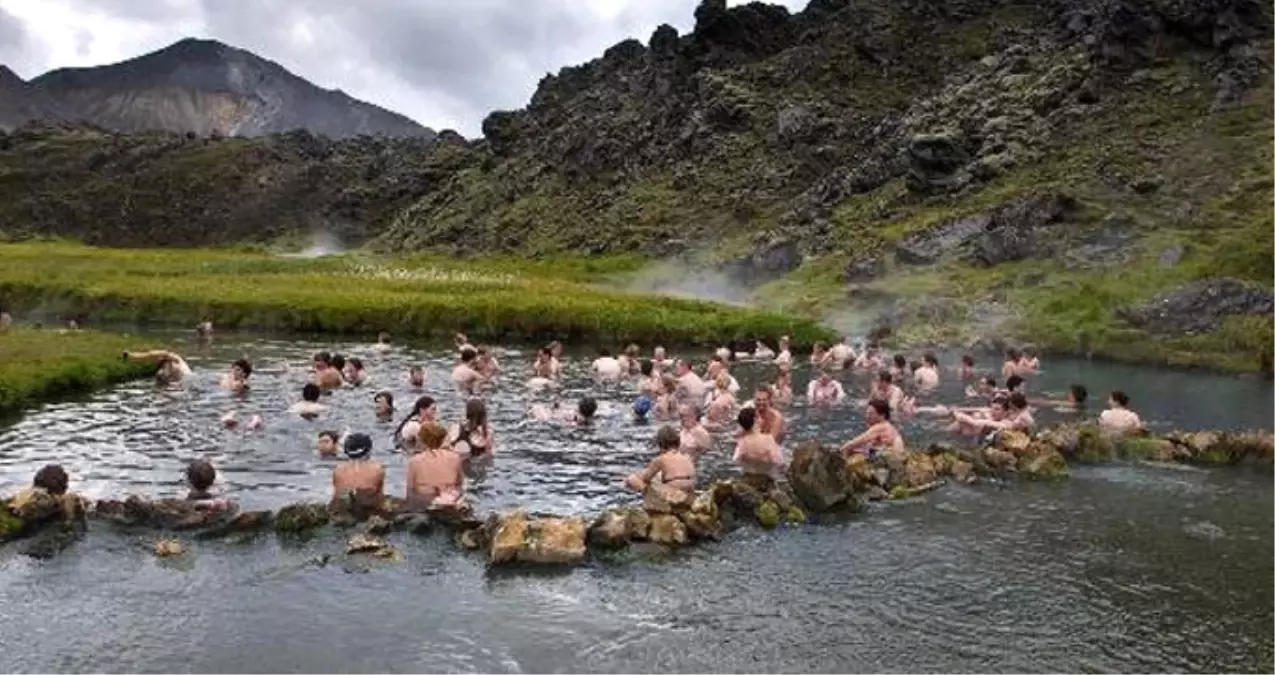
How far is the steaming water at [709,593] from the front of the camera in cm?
1603

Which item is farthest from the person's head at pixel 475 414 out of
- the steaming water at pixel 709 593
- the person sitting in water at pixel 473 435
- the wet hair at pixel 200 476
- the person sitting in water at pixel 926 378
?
the person sitting in water at pixel 926 378

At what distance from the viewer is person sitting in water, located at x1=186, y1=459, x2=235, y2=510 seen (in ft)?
70.7

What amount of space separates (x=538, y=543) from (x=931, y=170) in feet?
265

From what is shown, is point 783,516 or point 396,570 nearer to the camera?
point 396,570

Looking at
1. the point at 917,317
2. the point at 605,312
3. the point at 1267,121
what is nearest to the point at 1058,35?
the point at 1267,121

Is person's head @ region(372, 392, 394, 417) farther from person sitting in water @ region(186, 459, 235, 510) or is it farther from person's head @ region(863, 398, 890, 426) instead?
person's head @ region(863, 398, 890, 426)

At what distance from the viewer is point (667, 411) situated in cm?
3459

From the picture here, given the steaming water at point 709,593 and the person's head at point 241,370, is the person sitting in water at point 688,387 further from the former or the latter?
the person's head at point 241,370

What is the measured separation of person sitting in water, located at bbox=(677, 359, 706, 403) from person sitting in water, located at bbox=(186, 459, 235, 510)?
644 inches

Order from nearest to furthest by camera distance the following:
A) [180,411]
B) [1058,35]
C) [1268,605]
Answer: [1268,605] < [180,411] < [1058,35]

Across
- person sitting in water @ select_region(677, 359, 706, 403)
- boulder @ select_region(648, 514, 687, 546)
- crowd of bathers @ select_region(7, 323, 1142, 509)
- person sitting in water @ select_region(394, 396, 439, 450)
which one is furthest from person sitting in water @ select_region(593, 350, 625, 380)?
boulder @ select_region(648, 514, 687, 546)

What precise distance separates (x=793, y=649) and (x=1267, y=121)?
3183 inches

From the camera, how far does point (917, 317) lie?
62625 mm

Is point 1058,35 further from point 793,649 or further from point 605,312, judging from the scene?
point 793,649
